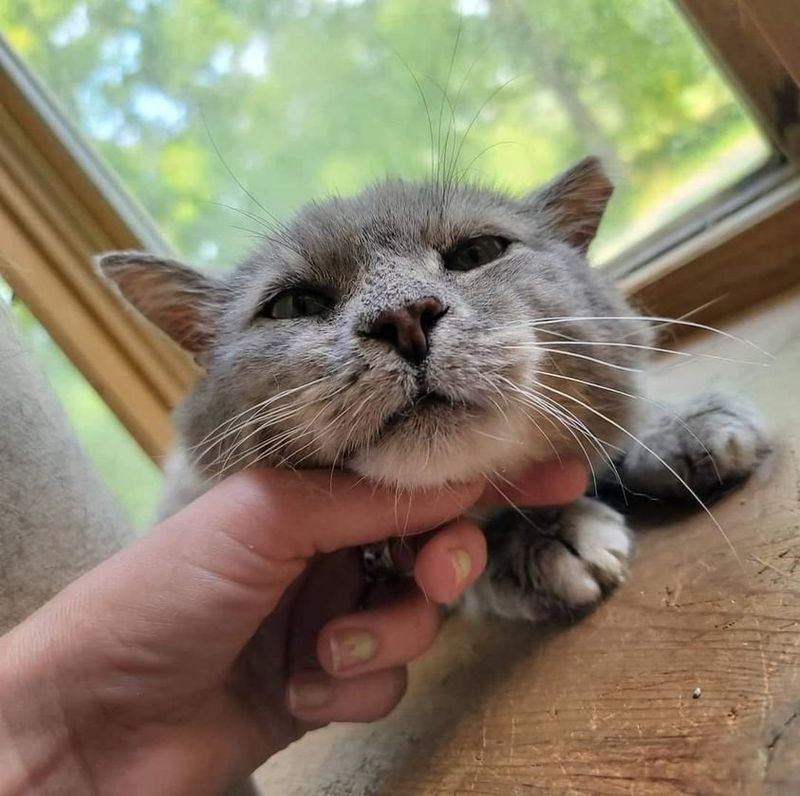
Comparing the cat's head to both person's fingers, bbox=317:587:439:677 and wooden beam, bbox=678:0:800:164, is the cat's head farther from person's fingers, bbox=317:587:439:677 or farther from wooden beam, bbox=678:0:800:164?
wooden beam, bbox=678:0:800:164

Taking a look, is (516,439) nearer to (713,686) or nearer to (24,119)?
(713,686)

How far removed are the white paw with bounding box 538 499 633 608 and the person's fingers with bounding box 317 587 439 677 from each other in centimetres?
17

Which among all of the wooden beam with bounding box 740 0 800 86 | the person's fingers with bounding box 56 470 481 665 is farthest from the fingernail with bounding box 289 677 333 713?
the wooden beam with bounding box 740 0 800 86

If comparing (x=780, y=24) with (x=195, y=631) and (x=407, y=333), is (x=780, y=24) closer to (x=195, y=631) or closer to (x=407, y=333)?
(x=407, y=333)

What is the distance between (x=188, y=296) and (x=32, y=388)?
0.82 feet

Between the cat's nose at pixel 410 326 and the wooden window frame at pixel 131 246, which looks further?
the wooden window frame at pixel 131 246

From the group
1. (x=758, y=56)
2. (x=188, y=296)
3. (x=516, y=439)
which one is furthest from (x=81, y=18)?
(x=516, y=439)

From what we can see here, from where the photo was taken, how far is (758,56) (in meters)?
1.31

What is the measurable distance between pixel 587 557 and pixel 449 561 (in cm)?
18

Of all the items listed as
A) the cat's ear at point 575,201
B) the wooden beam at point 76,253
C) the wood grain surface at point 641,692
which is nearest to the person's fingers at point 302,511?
the wood grain surface at point 641,692

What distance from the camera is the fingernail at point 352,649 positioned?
0.95 metres

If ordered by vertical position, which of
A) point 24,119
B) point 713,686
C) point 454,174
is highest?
point 24,119

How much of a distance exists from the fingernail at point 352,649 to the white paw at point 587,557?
224 millimetres

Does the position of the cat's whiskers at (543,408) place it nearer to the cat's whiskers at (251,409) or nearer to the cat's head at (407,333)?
the cat's head at (407,333)
